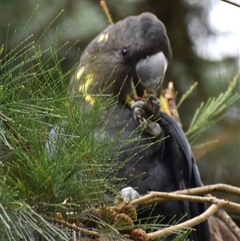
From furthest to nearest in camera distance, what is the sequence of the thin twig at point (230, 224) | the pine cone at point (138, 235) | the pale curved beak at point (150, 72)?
1. the pale curved beak at point (150, 72)
2. the thin twig at point (230, 224)
3. the pine cone at point (138, 235)

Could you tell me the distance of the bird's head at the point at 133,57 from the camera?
7.30 feet

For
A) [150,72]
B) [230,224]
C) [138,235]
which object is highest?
[138,235]

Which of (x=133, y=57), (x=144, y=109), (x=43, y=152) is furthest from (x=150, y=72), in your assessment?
(x=43, y=152)

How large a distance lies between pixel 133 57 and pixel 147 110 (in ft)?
1.01

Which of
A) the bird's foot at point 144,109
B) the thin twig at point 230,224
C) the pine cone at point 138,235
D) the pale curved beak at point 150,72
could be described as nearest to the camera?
the pine cone at point 138,235

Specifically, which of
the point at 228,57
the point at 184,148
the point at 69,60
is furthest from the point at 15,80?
the point at 228,57

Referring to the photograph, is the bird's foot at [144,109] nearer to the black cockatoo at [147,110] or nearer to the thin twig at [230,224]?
the black cockatoo at [147,110]

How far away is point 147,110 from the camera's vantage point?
6.62 ft

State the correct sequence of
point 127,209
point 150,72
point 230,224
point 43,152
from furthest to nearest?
1. point 150,72
2. point 230,224
3. point 127,209
4. point 43,152

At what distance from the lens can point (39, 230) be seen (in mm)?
998

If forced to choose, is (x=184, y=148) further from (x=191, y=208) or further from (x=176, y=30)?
(x=176, y=30)

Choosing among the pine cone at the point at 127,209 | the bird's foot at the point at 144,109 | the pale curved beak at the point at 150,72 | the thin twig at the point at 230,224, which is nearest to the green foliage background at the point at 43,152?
the pine cone at the point at 127,209

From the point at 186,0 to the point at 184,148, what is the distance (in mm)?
1365

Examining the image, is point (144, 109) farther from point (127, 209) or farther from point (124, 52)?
point (127, 209)
